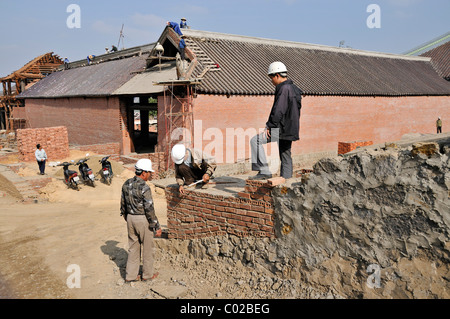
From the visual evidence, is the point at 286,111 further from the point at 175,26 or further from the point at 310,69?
the point at 310,69

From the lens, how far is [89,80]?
21.2 meters

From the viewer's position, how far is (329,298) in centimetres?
416

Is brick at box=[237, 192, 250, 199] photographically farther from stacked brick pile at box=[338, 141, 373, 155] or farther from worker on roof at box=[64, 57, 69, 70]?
worker on roof at box=[64, 57, 69, 70]

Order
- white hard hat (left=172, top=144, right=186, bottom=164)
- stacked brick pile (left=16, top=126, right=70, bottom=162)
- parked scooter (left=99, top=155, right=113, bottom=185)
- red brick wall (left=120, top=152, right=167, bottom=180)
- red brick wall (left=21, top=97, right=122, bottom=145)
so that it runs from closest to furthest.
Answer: white hard hat (left=172, top=144, right=186, bottom=164) < parked scooter (left=99, top=155, right=113, bottom=185) < red brick wall (left=120, top=152, right=167, bottom=180) < stacked brick pile (left=16, top=126, right=70, bottom=162) < red brick wall (left=21, top=97, right=122, bottom=145)

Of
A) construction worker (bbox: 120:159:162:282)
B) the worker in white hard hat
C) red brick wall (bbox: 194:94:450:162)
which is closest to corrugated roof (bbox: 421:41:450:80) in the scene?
red brick wall (bbox: 194:94:450:162)

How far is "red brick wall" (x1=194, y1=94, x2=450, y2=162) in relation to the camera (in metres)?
13.8

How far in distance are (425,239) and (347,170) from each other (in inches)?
42.3

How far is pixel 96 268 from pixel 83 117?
15846 millimetres

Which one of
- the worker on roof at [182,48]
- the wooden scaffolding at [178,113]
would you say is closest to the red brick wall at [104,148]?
the wooden scaffolding at [178,113]

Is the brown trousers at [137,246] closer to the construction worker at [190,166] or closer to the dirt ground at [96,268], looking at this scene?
the dirt ground at [96,268]

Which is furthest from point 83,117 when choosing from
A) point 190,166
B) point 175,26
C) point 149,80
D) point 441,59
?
point 441,59

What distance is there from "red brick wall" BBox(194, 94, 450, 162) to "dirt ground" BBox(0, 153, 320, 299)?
6.41 metres

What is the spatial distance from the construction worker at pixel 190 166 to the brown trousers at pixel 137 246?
2.98 feet
